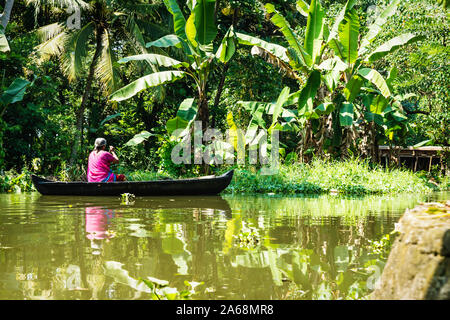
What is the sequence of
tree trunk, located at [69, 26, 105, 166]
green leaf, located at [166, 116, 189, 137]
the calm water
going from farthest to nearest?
tree trunk, located at [69, 26, 105, 166] < green leaf, located at [166, 116, 189, 137] < the calm water

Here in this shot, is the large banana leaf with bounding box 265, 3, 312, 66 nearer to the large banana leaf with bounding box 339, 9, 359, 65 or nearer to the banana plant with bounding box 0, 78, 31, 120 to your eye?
the large banana leaf with bounding box 339, 9, 359, 65

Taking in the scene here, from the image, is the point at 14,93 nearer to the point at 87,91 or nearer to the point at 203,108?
the point at 87,91

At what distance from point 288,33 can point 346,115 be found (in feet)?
8.64

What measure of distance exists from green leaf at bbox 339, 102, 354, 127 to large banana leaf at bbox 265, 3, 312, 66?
5.01ft

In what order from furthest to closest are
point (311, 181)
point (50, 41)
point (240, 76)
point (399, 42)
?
point (240, 76) < point (50, 41) < point (311, 181) < point (399, 42)

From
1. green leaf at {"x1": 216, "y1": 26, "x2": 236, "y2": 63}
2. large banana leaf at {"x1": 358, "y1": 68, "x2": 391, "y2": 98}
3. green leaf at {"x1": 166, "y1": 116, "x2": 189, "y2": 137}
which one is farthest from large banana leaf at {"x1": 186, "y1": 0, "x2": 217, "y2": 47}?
large banana leaf at {"x1": 358, "y1": 68, "x2": 391, "y2": 98}

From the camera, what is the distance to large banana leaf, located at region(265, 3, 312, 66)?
11109 mm

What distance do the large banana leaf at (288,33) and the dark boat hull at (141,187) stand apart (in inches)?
157

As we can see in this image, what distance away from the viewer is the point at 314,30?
11133 mm

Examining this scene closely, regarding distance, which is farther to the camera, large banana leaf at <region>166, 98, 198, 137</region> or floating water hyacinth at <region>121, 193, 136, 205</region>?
large banana leaf at <region>166, 98, 198, 137</region>

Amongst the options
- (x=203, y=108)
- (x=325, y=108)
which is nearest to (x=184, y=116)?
(x=203, y=108)

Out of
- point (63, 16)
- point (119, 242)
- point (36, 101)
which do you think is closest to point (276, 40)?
point (63, 16)

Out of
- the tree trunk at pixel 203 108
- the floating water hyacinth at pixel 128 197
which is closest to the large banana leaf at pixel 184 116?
the tree trunk at pixel 203 108

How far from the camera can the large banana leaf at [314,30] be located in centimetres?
1095
